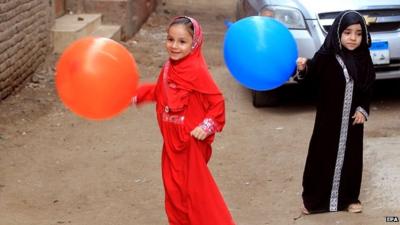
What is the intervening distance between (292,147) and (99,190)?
1768 mm

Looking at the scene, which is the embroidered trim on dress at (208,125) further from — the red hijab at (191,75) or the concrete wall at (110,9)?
the concrete wall at (110,9)

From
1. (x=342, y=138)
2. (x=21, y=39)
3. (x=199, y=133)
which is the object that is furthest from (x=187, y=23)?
(x=21, y=39)

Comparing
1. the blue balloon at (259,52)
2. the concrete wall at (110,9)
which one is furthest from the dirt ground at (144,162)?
the concrete wall at (110,9)

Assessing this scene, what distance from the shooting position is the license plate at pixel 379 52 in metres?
7.27

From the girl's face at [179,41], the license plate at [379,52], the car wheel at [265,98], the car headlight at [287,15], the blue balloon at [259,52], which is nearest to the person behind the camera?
the girl's face at [179,41]

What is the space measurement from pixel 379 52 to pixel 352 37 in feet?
9.05

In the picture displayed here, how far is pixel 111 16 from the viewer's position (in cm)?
1152

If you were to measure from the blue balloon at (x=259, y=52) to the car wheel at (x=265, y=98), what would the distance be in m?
3.49

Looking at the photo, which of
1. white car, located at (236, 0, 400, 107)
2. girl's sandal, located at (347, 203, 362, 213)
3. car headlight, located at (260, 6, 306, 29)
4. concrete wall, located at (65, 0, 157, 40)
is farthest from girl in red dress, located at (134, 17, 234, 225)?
concrete wall, located at (65, 0, 157, 40)

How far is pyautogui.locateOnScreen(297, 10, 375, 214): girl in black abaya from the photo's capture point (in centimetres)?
468

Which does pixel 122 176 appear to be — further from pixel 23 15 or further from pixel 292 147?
pixel 23 15

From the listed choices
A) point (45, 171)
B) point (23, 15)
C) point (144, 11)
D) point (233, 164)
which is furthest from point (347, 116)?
point (144, 11)

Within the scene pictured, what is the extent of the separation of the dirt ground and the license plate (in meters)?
0.59

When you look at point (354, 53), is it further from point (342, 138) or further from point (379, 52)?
point (379, 52)
